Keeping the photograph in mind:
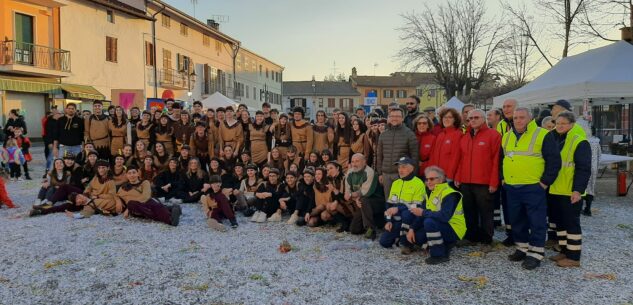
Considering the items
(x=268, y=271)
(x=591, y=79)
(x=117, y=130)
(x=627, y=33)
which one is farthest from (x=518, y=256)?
(x=627, y=33)

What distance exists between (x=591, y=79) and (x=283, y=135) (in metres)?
6.87

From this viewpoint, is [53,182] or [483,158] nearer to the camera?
[483,158]

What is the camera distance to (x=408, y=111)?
7.53 meters

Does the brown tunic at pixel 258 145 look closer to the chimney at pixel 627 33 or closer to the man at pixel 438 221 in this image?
the man at pixel 438 221

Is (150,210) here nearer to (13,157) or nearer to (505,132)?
(505,132)

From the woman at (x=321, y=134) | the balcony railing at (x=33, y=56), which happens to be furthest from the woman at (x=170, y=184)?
the balcony railing at (x=33, y=56)

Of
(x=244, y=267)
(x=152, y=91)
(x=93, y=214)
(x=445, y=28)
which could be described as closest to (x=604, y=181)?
(x=244, y=267)

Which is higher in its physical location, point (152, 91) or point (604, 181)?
point (152, 91)

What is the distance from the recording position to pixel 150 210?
744 cm

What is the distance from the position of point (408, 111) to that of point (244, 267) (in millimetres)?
3829

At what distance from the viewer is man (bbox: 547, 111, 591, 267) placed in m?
4.99

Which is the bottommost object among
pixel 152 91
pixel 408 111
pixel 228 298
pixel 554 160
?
pixel 228 298

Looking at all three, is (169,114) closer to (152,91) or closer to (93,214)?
(93,214)

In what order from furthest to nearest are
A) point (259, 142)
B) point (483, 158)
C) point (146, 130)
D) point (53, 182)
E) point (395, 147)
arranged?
point (146, 130) → point (259, 142) → point (53, 182) → point (395, 147) → point (483, 158)
